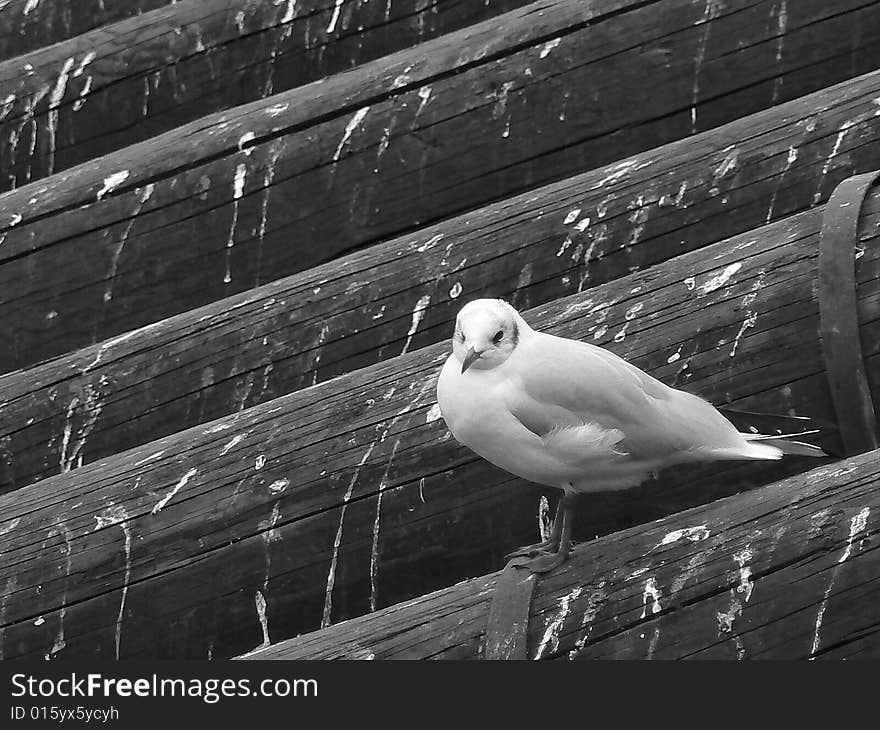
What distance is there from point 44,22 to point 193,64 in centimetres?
130

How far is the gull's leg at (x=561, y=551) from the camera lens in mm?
3557

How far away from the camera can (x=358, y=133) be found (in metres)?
5.09

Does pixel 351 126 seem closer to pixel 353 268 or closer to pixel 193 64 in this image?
pixel 353 268

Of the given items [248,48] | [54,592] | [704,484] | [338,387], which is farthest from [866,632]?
[248,48]

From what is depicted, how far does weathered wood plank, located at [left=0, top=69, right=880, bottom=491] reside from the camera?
14.7 feet

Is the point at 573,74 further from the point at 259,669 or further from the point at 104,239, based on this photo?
the point at 259,669

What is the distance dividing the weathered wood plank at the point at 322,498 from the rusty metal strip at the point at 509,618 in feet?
1.86

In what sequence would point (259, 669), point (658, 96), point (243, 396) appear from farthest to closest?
point (658, 96)
point (243, 396)
point (259, 669)

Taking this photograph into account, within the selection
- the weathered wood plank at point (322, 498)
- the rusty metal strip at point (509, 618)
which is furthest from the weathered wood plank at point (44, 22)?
the rusty metal strip at point (509, 618)

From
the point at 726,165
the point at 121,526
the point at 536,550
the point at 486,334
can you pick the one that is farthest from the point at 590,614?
the point at 726,165

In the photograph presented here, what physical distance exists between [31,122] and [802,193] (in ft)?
10.4

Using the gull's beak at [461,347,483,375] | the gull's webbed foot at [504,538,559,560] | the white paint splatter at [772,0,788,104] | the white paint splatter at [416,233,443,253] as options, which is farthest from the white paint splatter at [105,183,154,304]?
the white paint splatter at [772,0,788,104]

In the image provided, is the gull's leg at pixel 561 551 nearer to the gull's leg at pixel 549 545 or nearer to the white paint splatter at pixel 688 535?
the gull's leg at pixel 549 545

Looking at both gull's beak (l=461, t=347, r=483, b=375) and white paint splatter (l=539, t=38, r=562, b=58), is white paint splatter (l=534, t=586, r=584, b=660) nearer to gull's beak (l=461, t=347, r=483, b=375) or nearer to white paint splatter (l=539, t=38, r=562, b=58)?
gull's beak (l=461, t=347, r=483, b=375)
